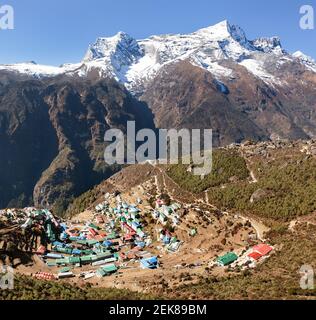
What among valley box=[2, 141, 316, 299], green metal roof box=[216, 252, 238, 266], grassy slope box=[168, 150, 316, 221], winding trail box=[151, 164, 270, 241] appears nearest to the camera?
valley box=[2, 141, 316, 299]

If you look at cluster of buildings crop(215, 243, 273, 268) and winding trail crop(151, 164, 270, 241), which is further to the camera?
winding trail crop(151, 164, 270, 241)

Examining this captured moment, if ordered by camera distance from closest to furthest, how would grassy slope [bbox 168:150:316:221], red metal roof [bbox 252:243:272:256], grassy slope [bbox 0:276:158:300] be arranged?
grassy slope [bbox 0:276:158:300] < red metal roof [bbox 252:243:272:256] < grassy slope [bbox 168:150:316:221]

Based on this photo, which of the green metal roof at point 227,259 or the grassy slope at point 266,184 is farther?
the grassy slope at point 266,184

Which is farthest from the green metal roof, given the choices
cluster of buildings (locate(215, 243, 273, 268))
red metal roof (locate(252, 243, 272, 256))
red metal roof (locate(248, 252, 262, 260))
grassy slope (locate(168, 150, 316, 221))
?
grassy slope (locate(168, 150, 316, 221))

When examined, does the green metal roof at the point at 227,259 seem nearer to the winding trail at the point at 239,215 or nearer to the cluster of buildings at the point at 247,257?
the cluster of buildings at the point at 247,257

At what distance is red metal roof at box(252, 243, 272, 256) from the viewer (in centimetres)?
7500

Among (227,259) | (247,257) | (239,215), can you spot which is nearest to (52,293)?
(227,259)

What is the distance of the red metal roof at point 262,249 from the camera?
7500cm

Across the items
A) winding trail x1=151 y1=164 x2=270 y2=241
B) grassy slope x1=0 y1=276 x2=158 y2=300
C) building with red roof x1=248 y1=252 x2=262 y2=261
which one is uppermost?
winding trail x1=151 y1=164 x2=270 y2=241

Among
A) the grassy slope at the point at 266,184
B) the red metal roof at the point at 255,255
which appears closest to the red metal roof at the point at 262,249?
the red metal roof at the point at 255,255

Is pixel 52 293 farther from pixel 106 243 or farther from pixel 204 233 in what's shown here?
pixel 204 233

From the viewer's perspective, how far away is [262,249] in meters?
76.2

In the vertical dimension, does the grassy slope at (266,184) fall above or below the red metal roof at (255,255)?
above

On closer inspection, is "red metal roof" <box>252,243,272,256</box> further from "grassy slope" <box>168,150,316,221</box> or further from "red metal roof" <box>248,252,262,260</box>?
"grassy slope" <box>168,150,316,221</box>
